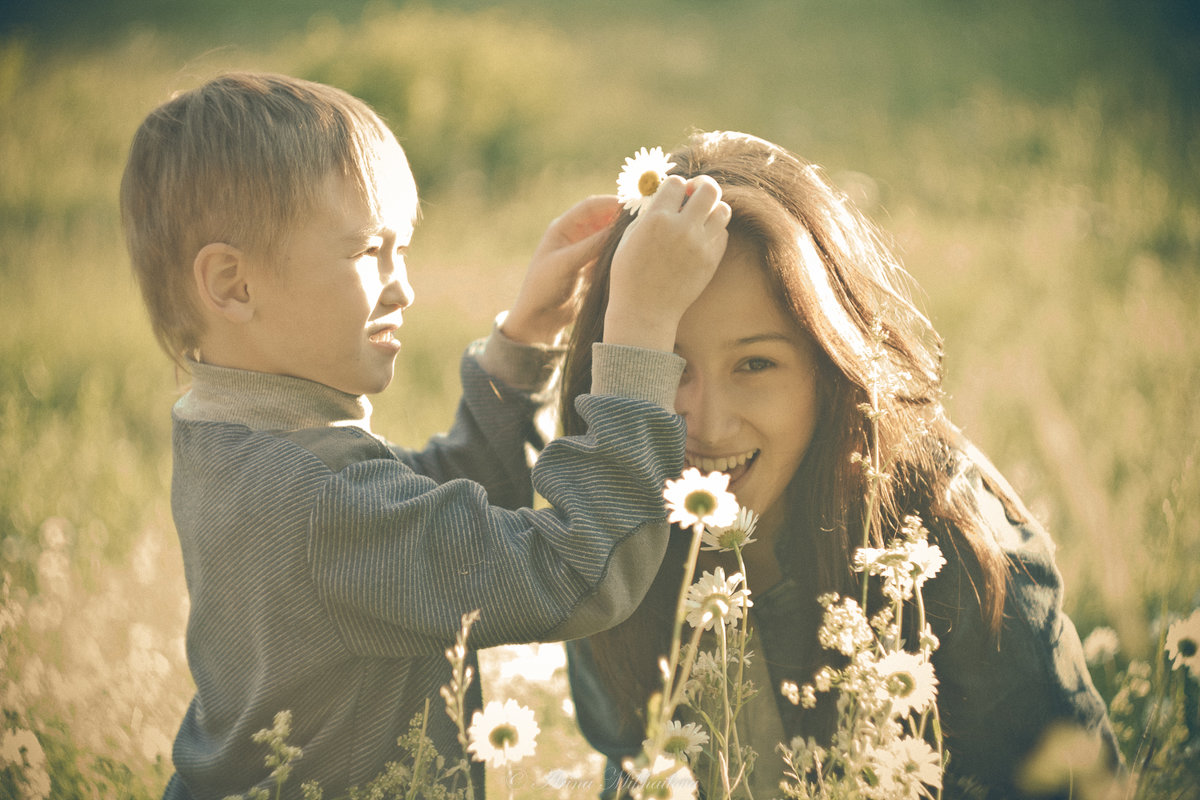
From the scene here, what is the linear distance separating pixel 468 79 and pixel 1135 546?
32.0 feet

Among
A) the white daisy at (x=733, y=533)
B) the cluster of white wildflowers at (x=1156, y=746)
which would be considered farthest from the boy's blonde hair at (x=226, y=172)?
the cluster of white wildflowers at (x=1156, y=746)

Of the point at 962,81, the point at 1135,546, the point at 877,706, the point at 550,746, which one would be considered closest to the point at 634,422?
the point at 877,706

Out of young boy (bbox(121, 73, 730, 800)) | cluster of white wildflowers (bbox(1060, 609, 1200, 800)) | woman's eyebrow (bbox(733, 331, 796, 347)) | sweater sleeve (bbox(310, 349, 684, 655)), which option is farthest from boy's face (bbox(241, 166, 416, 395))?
cluster of white wildflowers (bbox(1060, 609, 1200, 800))

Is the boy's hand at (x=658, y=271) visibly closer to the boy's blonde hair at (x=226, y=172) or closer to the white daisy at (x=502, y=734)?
the boy's blonde hair at (x=226, y=172)

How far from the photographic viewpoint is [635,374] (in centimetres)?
169

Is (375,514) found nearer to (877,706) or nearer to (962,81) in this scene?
(877,706)

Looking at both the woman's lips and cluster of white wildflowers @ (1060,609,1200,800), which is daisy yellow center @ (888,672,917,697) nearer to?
cluster of white wildflowers @ (1060,609,1200,800)

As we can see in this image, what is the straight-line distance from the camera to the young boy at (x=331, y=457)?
161 centimetres

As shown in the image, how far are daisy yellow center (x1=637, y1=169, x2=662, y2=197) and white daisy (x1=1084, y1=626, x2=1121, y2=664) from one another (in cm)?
159

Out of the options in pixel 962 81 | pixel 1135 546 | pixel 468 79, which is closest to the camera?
pixel 1135 546

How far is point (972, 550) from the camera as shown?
195cm

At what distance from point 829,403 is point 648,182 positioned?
58cm

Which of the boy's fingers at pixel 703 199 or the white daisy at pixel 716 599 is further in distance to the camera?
the boy's fingers at pixel 703 199

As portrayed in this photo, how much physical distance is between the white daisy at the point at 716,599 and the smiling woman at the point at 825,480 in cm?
46
